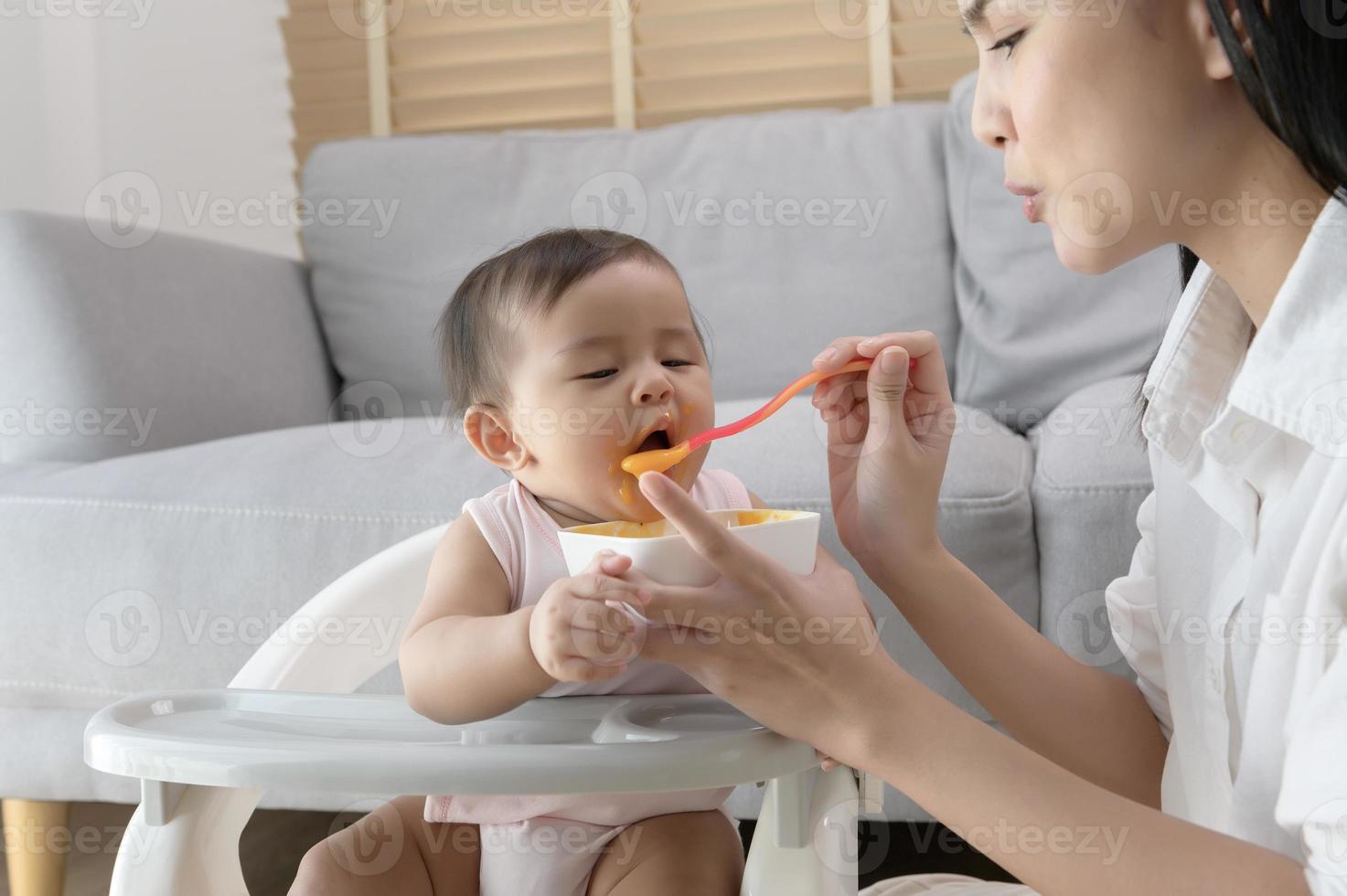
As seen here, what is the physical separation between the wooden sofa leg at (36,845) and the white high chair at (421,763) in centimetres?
87

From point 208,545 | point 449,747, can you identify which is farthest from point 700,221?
point 449,747

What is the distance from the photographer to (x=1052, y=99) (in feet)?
2.52

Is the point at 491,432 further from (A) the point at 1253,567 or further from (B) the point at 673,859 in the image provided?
(A) the point at 1253,567

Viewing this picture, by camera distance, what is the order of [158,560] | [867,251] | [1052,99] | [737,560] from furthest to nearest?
[867,251]
[158,560]
[1052,99]
[737,560]

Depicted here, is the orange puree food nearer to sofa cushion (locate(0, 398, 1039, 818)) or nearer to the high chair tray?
the high chair tray

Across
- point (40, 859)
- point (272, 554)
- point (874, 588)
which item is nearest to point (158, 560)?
point (272, 554)

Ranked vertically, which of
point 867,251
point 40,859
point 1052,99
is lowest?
point 40,859

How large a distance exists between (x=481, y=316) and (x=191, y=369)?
1191 mm

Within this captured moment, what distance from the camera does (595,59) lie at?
275 cm

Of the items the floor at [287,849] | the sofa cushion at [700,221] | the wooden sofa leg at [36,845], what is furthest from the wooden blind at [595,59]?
the wooden sofa leg at [36,845]

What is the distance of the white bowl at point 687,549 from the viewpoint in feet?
2.09

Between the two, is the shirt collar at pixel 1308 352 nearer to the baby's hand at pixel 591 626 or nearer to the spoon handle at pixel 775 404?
the spoon handle at pixel 775 404

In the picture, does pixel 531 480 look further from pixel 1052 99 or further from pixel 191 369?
pixel 191 369

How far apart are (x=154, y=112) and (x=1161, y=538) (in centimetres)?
252
